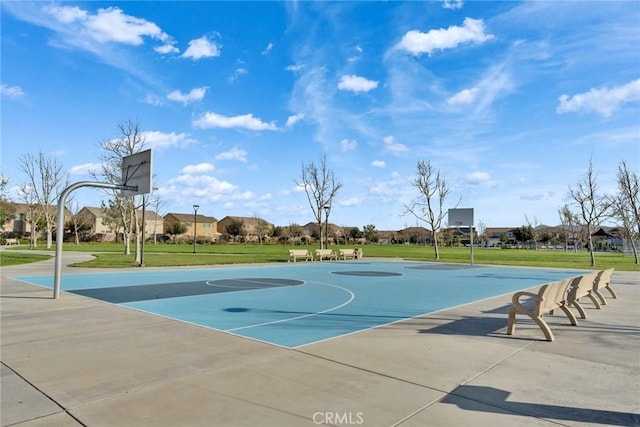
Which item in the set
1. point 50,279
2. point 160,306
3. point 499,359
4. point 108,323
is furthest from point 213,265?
point 499,359

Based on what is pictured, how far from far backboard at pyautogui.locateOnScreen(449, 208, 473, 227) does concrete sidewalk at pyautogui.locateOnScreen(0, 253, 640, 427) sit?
28552 millimetres

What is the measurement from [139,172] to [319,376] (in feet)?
38.7

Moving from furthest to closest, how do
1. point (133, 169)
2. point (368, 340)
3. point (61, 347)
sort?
point (133, 169), point (368, 340), point (61, 347)

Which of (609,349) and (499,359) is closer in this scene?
(499,359)

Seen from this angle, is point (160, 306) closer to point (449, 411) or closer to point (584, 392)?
point (449, 411)

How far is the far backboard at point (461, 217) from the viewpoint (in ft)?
116

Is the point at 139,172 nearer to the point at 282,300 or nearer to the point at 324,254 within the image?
the point at 282,300

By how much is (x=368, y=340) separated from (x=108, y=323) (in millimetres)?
4771

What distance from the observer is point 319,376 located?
464 centimetres

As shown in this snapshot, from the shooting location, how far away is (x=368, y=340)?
6375 mm

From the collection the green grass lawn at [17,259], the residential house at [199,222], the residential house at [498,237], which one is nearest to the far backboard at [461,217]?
the green grass lawn at [17,259]

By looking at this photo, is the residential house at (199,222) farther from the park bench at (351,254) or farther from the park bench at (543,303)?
the park bench at (543,303)

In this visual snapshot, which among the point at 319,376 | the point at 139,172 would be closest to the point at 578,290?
the point at 319,376

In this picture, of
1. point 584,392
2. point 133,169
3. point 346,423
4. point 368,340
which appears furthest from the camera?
point 133,169
